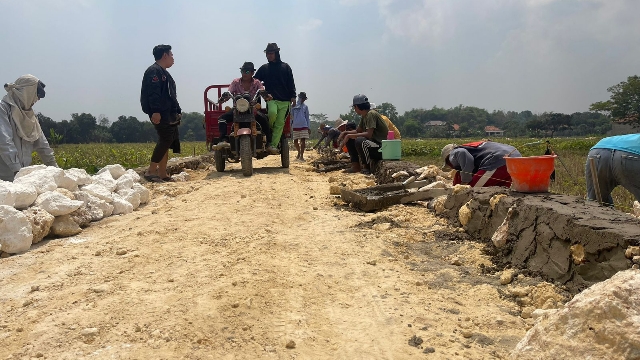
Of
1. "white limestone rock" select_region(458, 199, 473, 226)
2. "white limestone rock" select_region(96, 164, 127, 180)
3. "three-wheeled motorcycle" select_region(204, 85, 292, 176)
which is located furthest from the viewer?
"three-wheeled motorcycle" select_region(204, 85, 292, 176)

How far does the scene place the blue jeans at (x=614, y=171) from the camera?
361cm

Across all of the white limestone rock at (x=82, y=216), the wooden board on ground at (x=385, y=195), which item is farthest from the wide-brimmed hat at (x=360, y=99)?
the white limestone rock at (x=82, y=216)

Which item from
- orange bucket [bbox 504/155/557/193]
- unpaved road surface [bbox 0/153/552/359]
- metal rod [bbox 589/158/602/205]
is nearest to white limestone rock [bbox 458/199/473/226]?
unpaved road surface [bbox 0/153/552/359]

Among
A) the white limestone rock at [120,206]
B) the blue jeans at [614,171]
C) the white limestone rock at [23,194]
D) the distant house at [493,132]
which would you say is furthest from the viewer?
the distant house at [493,132]

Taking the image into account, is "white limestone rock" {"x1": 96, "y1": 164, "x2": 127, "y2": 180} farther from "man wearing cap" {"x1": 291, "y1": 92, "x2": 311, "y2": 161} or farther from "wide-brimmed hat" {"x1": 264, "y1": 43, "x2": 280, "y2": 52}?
"man wearing cap" {"x1": 291, "y1": 92, "x2": 311, "y2": 161}

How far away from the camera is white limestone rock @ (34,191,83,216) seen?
13.6 feet

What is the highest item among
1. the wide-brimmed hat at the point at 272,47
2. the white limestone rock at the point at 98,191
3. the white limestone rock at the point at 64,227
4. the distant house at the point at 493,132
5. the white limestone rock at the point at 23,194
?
the wide-brimmed hat at the point at 272,47

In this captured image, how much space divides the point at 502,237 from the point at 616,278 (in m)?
1.66

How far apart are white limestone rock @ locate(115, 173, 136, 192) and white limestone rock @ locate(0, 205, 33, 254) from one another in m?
1.75

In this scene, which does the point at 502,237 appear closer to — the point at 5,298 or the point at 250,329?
the point at 250,329

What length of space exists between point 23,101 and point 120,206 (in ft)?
5.85

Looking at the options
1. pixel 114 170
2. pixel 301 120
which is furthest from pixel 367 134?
pixel 114 170

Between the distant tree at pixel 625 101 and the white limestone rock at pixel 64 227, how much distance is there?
56.2 meters

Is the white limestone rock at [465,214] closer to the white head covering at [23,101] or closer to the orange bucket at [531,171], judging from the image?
the orange bucket at [531,171]
